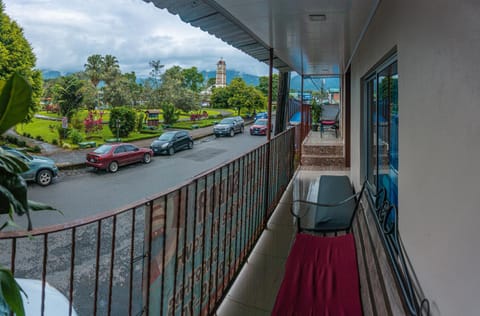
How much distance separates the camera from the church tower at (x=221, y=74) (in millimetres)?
6516

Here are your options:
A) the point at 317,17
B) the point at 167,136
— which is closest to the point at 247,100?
the point at 167,136

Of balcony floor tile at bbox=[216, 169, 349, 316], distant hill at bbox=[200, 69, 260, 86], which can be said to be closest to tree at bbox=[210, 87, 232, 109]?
distant hill at bbox=[200, 69, 260, 86]

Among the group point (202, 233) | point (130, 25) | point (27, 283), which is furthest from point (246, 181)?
point (130, 25)

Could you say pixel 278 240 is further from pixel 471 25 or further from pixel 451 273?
pixel 471 25

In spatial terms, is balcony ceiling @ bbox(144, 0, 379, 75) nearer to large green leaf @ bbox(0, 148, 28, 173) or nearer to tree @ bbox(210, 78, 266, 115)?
large green leaf @ bbox(0, 148, 28, 173)

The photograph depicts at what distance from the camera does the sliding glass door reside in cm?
182

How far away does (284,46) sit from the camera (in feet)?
11.2

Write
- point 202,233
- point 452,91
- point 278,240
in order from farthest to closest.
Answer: point 278,240 → point 202,233 → point 452,91

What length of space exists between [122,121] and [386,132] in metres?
2.60

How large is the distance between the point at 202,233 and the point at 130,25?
3.93 meters

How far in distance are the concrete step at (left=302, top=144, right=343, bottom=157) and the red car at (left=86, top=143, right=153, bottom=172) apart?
361 centimetres

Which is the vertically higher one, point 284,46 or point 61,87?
point 284,46

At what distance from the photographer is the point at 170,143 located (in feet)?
12.4

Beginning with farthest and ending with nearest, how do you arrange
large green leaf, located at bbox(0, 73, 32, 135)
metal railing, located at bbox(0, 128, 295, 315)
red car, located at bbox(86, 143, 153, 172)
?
red car, located at bbox(86, 143, 153, 172)
metal railing, located at bbox(0, 128, 295, 315)
large green leaf, located at bbox(0, 73, 32, 135)
